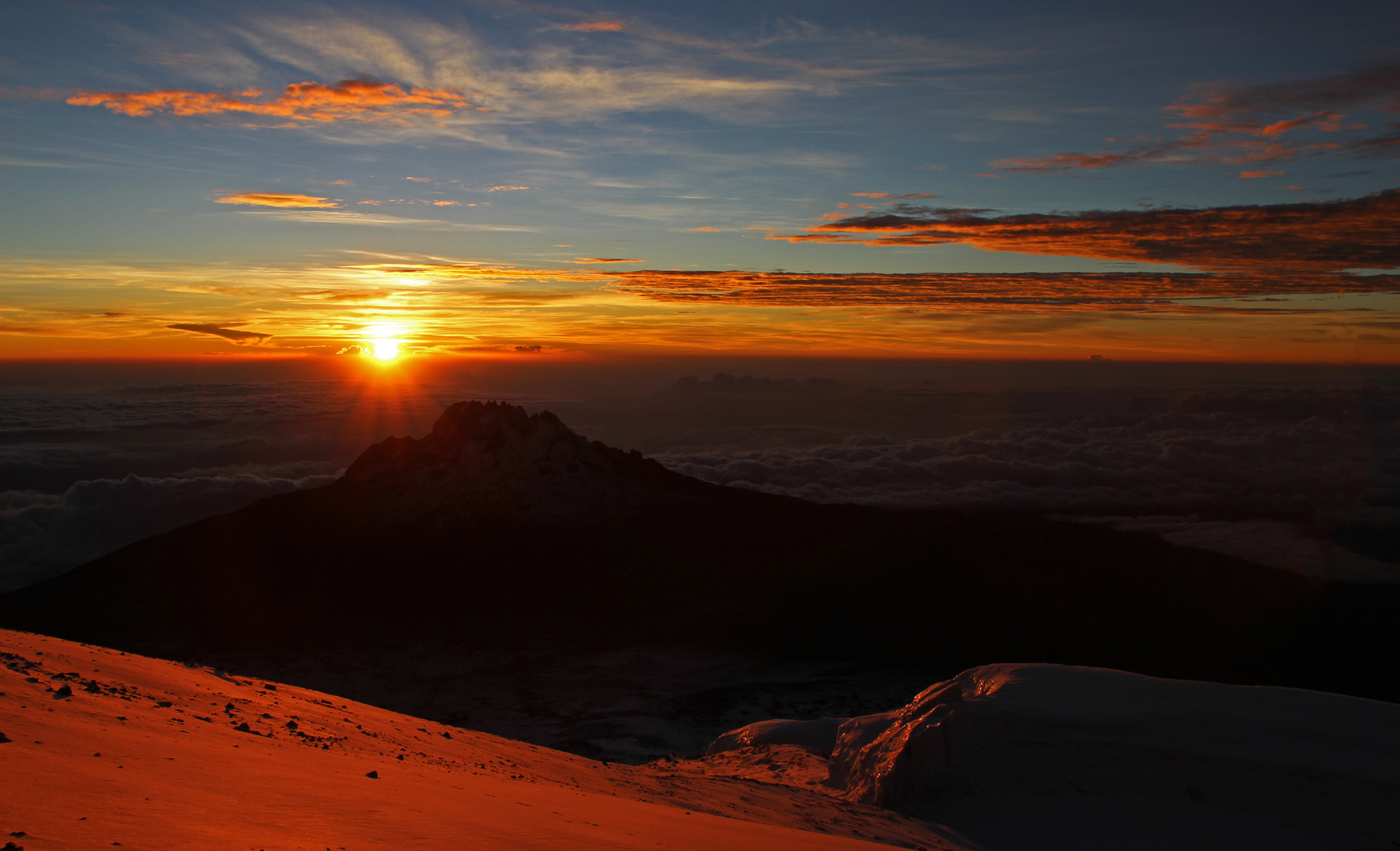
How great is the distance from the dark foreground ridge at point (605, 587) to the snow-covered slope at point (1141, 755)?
3082 cm

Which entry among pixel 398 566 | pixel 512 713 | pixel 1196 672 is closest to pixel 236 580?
pixel 398 566

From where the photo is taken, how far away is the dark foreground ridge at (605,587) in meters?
46.2

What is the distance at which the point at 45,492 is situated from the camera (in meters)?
85.9

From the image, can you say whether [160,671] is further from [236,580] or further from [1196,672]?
[1196,672]

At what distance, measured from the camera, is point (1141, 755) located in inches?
480

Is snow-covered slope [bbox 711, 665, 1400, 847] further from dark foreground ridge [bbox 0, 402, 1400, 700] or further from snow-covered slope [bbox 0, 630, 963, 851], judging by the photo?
dark foreground ridge [bbox 0, 402, 1400, 700]

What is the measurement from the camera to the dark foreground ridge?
46250 mm

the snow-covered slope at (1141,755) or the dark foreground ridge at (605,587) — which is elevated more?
the snow-covered slope at (1141,755)

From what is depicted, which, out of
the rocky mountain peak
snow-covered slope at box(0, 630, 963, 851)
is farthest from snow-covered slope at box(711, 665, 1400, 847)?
the rocky mountain peak

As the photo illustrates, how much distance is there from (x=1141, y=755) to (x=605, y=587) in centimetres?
4140

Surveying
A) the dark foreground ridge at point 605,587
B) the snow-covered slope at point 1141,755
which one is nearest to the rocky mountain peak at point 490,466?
the dark foreground ridge at point 605,587

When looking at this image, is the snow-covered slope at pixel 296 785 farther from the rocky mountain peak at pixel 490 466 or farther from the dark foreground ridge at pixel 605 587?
the rocky mountain peak at pixel 490 466

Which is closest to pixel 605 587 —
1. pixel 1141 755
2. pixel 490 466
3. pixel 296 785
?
pixel 490 466

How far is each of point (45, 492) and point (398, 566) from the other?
6214 centimetres
